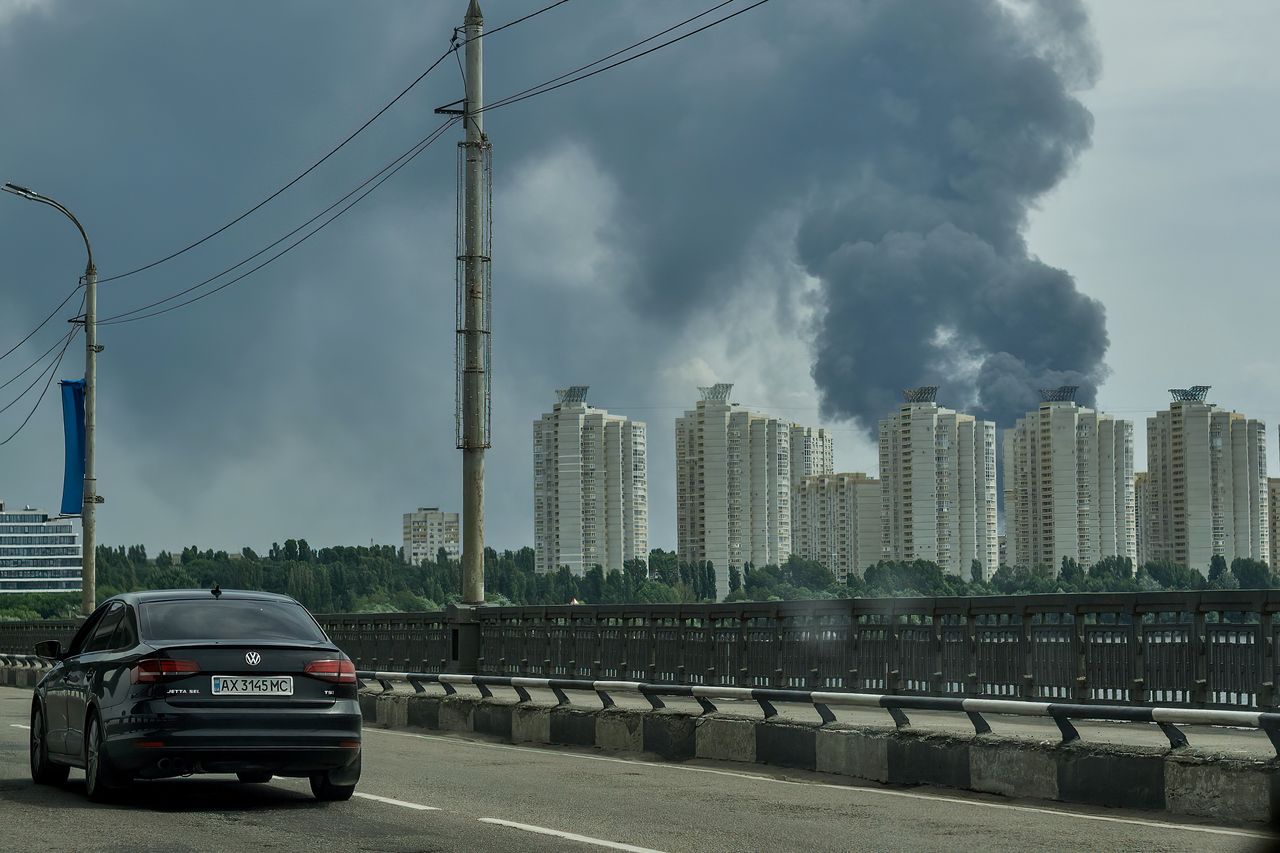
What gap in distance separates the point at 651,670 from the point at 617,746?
5.81 m

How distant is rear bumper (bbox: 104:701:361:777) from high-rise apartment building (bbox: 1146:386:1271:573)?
5792 inches

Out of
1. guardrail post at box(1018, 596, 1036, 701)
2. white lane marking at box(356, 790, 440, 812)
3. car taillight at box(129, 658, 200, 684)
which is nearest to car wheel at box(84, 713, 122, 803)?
car taillight at box(129, 658, 200, 684)

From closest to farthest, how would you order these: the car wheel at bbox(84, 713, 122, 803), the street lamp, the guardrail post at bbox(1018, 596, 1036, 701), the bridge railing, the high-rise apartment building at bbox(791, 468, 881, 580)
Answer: the car wheel at bbox(84, 713, 122, 803), the bridge railing, the guardrail post at bbox(1018, 596, 1036, 701), the street lamp, the high-rise apartment building at bbox(791, 468, 881, 580)

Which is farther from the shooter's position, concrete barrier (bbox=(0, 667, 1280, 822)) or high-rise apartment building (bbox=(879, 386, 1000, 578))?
high-rise apartment building (bbox=(879, 386, 1000, 578))

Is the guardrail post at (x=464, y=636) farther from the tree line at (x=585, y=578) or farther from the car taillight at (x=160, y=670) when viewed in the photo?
the tree line at (x=585, y=578)

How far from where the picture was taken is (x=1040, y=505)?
174 metres

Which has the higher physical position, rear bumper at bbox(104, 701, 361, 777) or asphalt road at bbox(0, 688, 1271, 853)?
rear bumper at bbox(104, 701, 361, 777)

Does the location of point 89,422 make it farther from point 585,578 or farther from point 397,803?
point 585,578

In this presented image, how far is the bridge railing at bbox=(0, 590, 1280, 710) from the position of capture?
1582 centimetres

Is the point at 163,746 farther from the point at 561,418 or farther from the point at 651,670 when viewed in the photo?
the point at 561,418

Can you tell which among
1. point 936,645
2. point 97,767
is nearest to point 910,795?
point 97,767

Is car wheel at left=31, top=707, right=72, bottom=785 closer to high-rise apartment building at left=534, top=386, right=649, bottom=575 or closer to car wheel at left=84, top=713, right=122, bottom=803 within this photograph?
car wheel at left=84, top=713, right=122, bottom=803

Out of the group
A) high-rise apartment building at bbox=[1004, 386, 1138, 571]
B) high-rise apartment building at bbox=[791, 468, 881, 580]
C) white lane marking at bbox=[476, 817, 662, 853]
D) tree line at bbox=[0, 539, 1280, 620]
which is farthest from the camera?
high-rise apartment building at bbox=[791, 468, 881, 580]

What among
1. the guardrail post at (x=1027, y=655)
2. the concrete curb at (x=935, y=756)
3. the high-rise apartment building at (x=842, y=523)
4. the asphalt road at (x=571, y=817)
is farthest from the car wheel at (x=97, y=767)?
the high-rise apartment building at (x=842, y=523)
